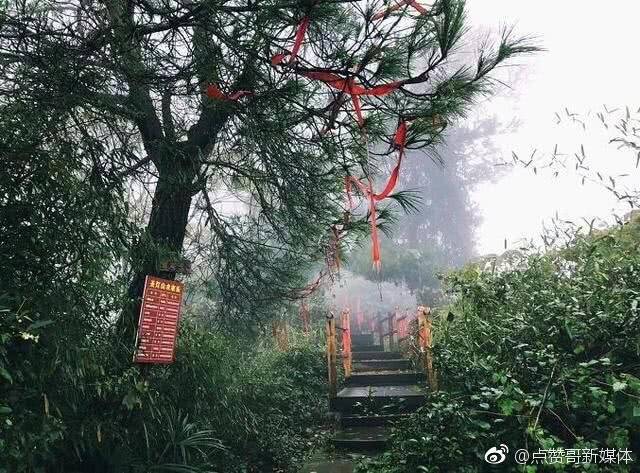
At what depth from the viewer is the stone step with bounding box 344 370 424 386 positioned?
648cm

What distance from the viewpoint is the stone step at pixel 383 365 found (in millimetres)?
7642

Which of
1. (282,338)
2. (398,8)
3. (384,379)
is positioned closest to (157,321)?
(398,8)

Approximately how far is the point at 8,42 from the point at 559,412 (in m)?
3.88

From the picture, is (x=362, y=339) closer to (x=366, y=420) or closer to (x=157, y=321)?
(x=366, y=420)

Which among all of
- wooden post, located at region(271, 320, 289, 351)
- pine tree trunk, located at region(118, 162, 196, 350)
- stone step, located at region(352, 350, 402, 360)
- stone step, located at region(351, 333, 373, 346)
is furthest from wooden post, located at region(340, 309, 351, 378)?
stone step, located at region(351, 333, 373, 346)

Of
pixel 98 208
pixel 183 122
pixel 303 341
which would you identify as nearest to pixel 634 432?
pixel 98 208

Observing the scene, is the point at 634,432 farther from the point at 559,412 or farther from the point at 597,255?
the point at 597,255

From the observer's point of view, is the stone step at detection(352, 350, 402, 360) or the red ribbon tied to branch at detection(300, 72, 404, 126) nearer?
A: the red ribbon tied to branch at detection(300, 72, 404, 126)

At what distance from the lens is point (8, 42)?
8.45 feet

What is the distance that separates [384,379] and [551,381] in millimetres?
4146

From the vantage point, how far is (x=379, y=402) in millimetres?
5406

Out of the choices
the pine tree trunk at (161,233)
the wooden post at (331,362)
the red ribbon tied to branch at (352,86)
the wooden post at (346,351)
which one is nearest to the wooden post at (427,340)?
the wooden post at (331,362)

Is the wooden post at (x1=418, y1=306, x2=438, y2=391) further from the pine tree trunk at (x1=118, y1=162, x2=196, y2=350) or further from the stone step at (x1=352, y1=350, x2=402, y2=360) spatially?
the pine tree trunk at (x1=118, y1=162, x2=196, y2=350)

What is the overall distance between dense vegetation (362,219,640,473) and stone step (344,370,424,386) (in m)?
2.69
